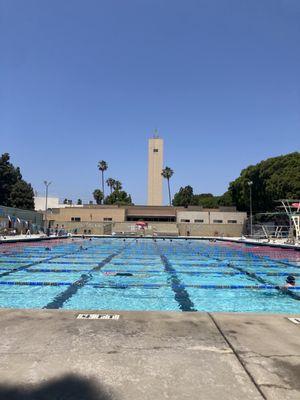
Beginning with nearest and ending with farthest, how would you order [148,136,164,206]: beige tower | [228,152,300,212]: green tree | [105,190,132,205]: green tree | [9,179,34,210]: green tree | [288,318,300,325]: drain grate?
1. [288,318,300,325]: drain grate
2. [228,152,300,212]: green tree
3. [9,179,34,210]: green tree
4. [148,136,164,206]: beige tower
5. [105,190,132,205]: green tree

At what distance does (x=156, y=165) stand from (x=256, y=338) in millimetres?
72604

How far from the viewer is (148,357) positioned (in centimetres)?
368

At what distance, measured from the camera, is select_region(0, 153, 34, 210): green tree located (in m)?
65.6

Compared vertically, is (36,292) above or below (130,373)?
below

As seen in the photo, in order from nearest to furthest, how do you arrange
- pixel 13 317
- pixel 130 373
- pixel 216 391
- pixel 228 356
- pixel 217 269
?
pixel 216 391, pixel 130 373, pixel 228 356, pixel 13 317, pixel 217 269

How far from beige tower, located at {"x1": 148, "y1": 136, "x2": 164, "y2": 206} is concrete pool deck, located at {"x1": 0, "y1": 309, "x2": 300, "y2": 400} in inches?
2799

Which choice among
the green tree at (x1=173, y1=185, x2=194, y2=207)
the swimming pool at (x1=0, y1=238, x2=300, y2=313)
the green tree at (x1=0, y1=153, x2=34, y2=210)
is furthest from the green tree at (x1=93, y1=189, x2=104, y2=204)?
the swimming pool at (x1=0, y1=238, x2=300, y2=313)

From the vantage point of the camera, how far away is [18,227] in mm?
41281

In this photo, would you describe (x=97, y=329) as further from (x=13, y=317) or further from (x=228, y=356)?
(x=228, y=356)

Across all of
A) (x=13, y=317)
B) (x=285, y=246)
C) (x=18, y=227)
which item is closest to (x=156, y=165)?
(x=18, y=227)

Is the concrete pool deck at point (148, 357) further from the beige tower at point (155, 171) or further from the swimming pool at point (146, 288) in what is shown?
the beige tower at point (155, 171)

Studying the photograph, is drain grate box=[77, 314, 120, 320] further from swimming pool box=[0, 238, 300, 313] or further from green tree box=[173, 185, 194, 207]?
green tree box=[173, 185, 194, 207]

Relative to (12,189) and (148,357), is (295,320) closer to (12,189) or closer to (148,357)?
(148,357)

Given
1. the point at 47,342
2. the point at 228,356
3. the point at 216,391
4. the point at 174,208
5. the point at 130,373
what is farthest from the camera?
the point at 174,208
